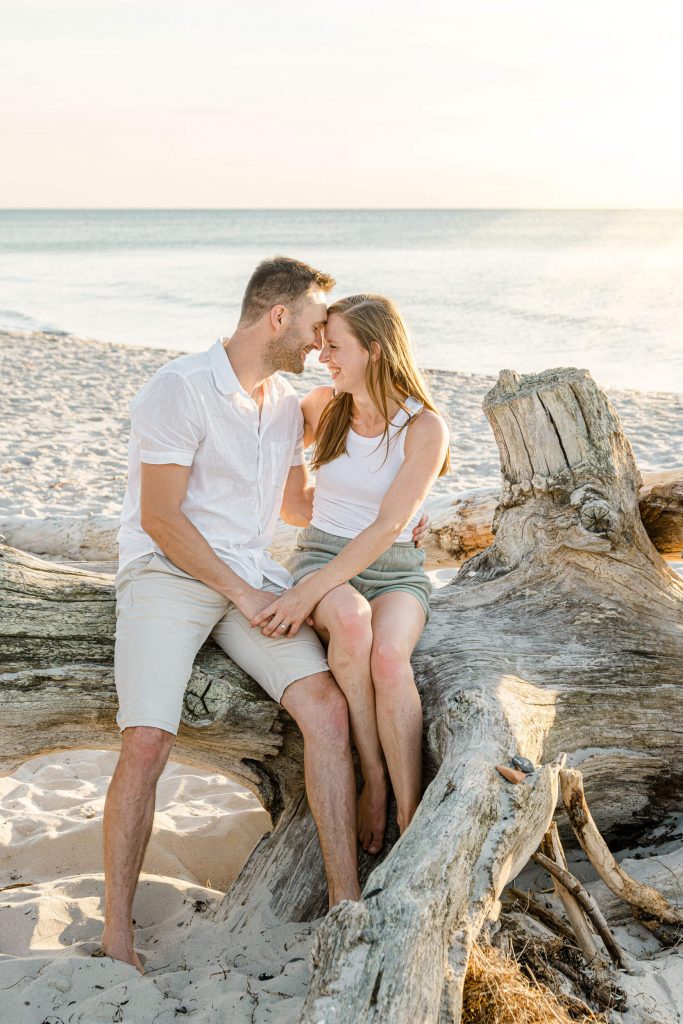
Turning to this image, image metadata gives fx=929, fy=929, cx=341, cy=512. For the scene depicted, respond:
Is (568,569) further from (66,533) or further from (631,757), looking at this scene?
(66,533)

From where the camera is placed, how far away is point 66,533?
539 cm

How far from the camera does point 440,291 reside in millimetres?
28547

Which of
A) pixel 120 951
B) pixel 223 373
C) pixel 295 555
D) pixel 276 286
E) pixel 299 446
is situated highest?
pixel 276 286

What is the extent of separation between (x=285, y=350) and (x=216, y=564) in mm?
822

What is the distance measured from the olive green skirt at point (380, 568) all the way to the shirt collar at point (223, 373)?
63 cm

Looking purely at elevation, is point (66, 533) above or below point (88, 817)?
above

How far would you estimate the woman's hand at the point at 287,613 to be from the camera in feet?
9.90

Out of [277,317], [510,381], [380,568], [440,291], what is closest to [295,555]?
[380,568]

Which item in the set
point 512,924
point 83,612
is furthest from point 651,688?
point 83,612

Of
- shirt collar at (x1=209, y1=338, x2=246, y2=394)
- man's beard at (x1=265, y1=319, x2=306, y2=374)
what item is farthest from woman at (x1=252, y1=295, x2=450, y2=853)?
shirt collar at (x1=209, y1=338, x2=246, y2=394)

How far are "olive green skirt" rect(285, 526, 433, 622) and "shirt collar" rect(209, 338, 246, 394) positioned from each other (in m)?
0.63

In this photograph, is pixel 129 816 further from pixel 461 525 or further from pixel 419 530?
pixel 461 525

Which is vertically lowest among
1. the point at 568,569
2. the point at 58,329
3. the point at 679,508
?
the point at 58,329

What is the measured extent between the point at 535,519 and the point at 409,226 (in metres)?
79.3
